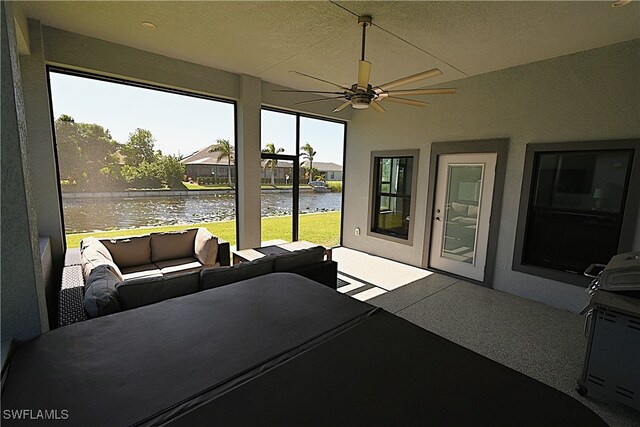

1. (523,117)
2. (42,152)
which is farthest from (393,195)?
(42,152)

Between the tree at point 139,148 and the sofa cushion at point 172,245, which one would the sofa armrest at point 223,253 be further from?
the tree at point 139,148

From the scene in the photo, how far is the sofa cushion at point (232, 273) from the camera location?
2.25 m

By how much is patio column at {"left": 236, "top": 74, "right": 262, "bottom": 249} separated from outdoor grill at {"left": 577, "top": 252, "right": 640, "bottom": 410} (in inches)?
165

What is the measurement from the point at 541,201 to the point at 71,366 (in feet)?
15.8

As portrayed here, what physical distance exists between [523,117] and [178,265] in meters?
4.95

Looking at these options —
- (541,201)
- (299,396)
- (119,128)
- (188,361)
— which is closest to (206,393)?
(188,361)

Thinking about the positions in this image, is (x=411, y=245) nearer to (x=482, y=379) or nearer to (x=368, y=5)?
(x=368, y=5)

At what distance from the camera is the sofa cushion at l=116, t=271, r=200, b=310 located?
1.89 meters

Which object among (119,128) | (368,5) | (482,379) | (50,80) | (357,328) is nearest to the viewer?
(482,379)

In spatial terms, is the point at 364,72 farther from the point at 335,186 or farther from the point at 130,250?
the point at 335,186

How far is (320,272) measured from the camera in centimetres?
318

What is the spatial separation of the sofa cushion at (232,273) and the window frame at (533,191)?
3450 millimetres

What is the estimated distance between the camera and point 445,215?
485 centimetres

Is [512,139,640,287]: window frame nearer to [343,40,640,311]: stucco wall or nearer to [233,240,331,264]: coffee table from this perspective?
[343,40,640,311]: stucco wall
